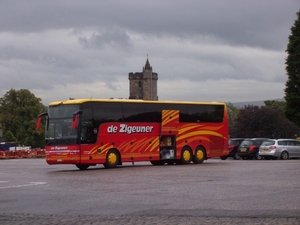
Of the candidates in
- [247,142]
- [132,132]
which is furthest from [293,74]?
[132,132]

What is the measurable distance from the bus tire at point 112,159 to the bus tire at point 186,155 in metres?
4.53

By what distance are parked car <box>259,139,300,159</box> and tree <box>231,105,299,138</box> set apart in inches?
2005

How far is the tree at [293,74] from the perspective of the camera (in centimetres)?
6700

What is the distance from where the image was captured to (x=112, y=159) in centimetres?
3197

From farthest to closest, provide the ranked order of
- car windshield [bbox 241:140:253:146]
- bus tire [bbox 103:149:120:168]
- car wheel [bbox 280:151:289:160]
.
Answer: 1. car windshield [bbox 241:140:253:146]
2. car wheel [bbox 280:151:289:160]
3. bus tire [bbox 103:149:120:168]

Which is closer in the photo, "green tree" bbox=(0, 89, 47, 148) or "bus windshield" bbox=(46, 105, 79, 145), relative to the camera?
"bus windshield" bbox=(46, 105, 79, 145)

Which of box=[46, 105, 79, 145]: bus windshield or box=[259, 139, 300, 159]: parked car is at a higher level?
box=[46, 105, 79, 145]: bus windshield

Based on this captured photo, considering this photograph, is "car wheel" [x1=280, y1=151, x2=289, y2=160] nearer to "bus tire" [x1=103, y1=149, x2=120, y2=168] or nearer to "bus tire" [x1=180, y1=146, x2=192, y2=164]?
"bus tire" [x1=180, y1=146, x2=192, y2=164]

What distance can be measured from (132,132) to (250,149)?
17.3 meters

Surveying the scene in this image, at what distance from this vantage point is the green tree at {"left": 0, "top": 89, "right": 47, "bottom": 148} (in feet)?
399

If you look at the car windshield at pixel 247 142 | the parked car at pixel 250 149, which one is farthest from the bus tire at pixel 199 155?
the car windshield at pixel 247 142

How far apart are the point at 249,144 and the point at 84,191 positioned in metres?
32.3

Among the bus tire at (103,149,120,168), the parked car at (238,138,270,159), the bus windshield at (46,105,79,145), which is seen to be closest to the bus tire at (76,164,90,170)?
the bus tire at (103,149,120,168)

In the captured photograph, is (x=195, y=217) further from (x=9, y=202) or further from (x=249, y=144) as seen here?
(x=249, y=144)
